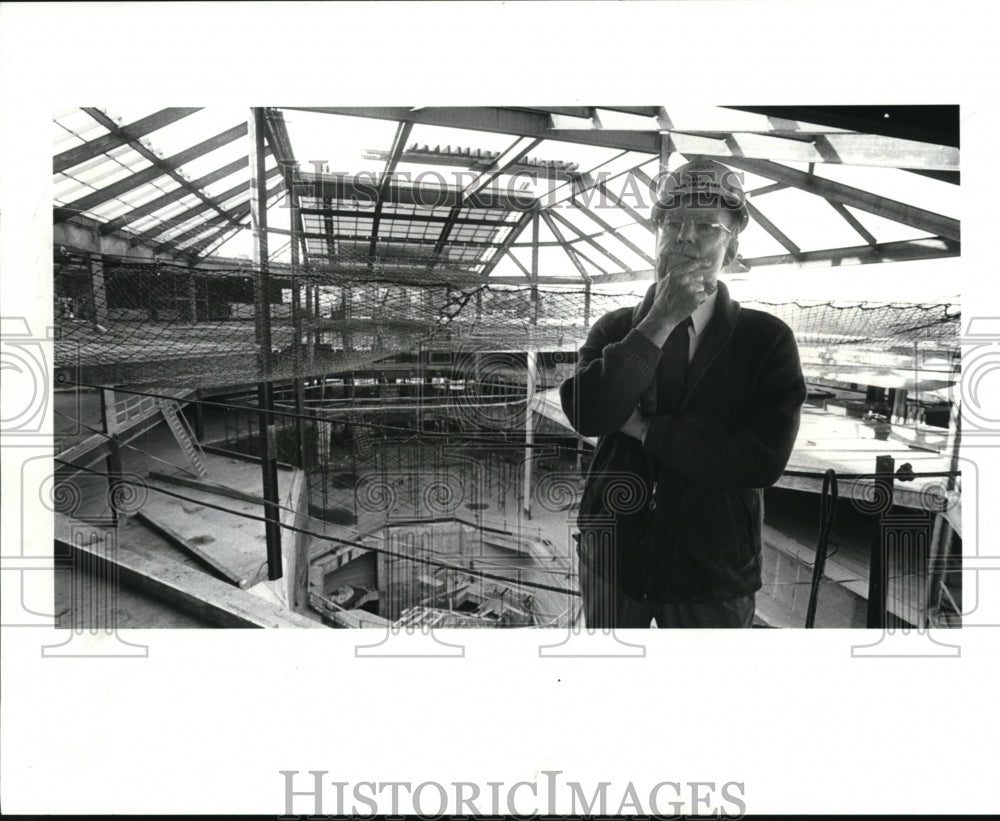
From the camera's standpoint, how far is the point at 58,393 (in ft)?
3.48

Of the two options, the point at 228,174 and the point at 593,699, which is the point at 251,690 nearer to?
the point at 593,699

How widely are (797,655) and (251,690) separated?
1308 millimetres

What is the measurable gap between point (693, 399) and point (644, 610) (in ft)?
1.69

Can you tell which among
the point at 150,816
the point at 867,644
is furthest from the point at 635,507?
the point at 150,816

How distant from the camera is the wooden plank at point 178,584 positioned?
3.55 ft

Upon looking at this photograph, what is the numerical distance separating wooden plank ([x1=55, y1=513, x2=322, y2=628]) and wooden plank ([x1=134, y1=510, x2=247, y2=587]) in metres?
0.06

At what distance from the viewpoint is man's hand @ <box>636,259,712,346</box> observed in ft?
3.36

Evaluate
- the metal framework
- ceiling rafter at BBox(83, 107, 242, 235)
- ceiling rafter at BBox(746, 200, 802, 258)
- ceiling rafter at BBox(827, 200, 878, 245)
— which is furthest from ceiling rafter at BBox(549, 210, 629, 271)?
→ ceiling rafter at BBox(83, 107, 242, 235)

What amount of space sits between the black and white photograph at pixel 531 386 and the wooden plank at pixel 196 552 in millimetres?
69

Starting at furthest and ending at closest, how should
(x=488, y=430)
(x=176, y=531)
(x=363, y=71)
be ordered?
(x=176, y=531), (x=488, y=430), (x=363, y=71)

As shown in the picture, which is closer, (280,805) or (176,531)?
(280,805)

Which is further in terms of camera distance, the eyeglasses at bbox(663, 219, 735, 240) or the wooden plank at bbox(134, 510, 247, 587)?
the wooden plank at bbox(134, 510, 247, 587)

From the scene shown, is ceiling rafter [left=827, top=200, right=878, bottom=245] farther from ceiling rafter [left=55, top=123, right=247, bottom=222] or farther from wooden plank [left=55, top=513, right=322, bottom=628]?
wooden plank [left=55, top=513, right=322, bottom=628]

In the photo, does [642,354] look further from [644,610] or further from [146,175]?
[146,175]
